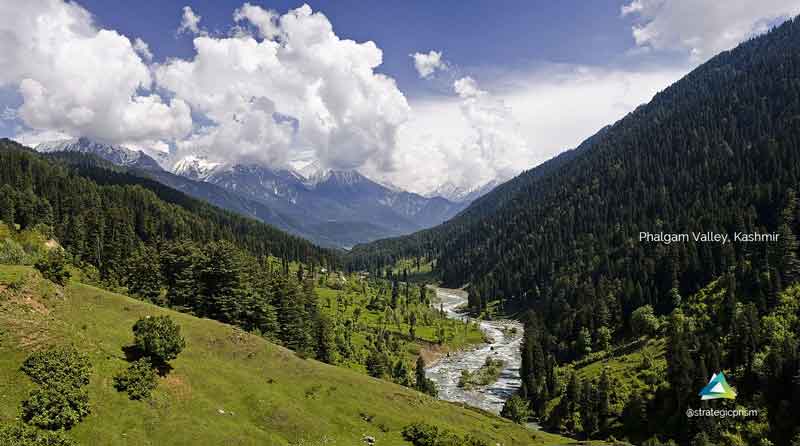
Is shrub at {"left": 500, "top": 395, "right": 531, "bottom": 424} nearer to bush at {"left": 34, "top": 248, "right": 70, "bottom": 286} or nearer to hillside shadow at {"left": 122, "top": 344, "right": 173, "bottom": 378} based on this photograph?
hillside shadow at {"left": 122, "top": 344, "right": 173, "bottom": 378}

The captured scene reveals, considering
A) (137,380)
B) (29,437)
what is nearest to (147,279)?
(137,380)

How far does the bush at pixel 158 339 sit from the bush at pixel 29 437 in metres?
14.4

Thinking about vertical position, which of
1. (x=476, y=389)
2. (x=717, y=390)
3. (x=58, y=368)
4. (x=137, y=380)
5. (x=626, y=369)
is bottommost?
(x=476, y=389)

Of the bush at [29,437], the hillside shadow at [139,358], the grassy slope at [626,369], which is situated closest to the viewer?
the bush at [29,437]

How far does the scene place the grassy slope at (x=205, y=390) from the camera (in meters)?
42.3

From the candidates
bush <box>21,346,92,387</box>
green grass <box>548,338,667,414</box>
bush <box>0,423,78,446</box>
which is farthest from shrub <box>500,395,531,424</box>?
bush <box>0,423,78,446</box>

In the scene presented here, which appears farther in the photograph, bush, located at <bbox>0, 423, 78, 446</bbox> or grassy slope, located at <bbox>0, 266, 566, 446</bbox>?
grassy slope, located at <bbox>0, 266, 566, 446</bbox>

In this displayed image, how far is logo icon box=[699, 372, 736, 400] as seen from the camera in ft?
314

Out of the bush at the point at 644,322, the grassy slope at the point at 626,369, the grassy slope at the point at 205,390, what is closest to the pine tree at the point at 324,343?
the grassy slope at the point at 205,390

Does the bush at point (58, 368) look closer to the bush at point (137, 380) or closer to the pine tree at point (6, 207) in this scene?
the bush at point (137, 380)

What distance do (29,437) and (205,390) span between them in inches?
749

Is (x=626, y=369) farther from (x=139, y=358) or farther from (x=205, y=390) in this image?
(x=139, y=358)

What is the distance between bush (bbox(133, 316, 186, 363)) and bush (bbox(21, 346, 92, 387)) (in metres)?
6.65

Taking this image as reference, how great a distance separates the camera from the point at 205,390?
52625 mm
